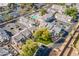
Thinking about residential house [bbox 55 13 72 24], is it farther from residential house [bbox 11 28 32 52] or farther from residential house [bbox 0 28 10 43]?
residential house [bbox 0 28 10 43]

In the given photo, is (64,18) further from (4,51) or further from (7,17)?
(4,51)

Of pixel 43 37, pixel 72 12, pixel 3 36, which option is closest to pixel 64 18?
pixel 72 12

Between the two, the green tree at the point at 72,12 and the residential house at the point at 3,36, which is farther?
the green tree at the point at 72,12

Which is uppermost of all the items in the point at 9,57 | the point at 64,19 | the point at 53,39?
the point at 64,19

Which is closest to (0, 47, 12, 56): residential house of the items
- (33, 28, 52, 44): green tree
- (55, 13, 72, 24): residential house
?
(33, 28, 52, 44): green tree

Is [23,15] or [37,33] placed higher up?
[23,15]

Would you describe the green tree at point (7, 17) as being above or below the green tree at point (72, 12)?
below

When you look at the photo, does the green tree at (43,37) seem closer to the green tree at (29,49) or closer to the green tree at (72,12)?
the green tree at (29,49)

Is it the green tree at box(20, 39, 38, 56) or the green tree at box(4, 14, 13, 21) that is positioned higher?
the green tree at box(4, 14, 13, 21)

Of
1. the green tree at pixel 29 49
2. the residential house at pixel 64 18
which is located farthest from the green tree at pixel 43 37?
the residential house at pixel 64 18

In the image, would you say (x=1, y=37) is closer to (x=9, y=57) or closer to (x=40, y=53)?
(x=9, y=57)

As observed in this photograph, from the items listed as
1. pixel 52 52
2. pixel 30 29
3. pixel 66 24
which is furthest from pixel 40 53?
pixel 66 24
